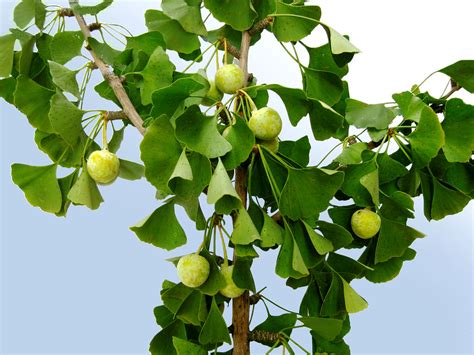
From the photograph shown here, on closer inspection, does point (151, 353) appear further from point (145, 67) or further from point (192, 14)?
point (192, 14)

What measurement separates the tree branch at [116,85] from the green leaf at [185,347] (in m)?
0.39

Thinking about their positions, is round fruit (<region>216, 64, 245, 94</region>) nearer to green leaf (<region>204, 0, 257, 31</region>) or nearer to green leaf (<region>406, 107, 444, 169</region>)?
green leaf (<region>204, 0, 257, 31</region>)

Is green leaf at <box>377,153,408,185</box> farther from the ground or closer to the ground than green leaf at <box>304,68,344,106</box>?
closer to the ground

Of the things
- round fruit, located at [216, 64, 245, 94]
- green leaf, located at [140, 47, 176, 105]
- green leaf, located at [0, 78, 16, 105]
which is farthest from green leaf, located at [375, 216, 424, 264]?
green leaf, located at [0, 78, 16, 105]

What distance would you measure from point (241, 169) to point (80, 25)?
46 centimetres

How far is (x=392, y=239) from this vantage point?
1.40 metres

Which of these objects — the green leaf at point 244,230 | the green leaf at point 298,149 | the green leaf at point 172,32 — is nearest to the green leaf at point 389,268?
the green leaf at point 298,149

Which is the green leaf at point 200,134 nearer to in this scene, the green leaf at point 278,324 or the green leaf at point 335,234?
the green leaf at point 335,234

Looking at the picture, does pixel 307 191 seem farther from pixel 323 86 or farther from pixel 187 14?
pixel 187 14

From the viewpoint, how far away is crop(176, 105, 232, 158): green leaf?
1.18 meters

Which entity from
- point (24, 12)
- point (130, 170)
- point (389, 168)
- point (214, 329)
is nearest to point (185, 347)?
point (214, 329)

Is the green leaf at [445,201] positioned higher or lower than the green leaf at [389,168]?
lower

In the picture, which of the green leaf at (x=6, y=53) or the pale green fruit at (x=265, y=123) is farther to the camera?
the green leaf at (x=6, y=53)

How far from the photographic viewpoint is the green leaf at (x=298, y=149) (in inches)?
57.2
